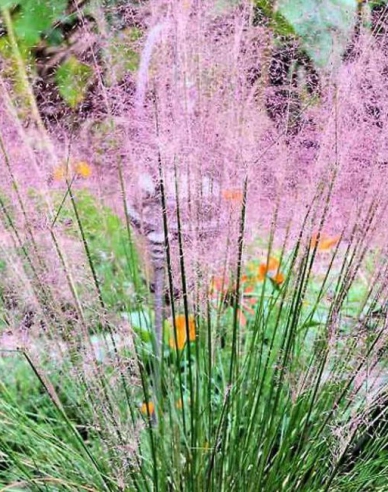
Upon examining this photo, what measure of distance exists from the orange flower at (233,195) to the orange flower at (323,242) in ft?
0.32

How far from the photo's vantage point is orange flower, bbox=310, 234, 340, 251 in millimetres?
728

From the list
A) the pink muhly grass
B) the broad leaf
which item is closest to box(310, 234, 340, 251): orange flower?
the pink muhly grass

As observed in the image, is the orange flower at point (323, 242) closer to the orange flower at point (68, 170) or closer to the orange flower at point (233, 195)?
the orange flower at point (233, 195)

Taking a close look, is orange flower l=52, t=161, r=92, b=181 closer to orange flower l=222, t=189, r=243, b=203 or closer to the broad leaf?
orange flower l=222, t=189, r=243, b=203

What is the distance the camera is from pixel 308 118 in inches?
28.5

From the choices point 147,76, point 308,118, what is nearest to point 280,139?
point 308,118

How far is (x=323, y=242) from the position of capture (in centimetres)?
83

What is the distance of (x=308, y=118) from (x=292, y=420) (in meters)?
0.37

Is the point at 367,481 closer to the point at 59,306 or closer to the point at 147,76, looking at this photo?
the point at 59,306

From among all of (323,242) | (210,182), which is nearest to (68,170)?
(210,182)

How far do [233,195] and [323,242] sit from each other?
19 cm

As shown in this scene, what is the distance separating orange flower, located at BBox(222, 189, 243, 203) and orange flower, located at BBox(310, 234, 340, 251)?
0.32 ft

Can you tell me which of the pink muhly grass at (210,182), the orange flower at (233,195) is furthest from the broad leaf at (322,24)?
the orange flower at (233,195)

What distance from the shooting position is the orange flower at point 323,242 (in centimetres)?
73
